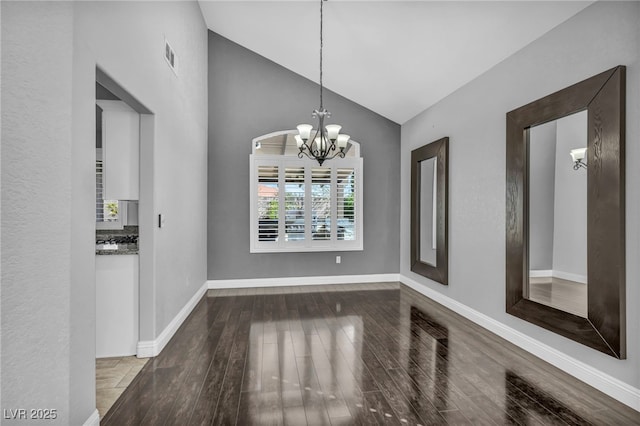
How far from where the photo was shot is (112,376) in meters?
2.58

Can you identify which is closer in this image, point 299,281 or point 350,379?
point 350,379

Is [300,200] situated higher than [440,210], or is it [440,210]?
[300,200]

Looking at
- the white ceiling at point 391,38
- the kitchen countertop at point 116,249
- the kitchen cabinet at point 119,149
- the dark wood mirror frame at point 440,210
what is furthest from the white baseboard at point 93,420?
the white ceiling at point 391,38

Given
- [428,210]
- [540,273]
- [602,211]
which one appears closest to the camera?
[602,211]

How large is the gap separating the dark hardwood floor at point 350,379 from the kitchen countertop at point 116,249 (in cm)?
92

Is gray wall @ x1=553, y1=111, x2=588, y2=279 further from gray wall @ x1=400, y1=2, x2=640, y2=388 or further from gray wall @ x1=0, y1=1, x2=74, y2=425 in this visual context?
gray wall @ x1=0, y1=1, x2=74, y2=425

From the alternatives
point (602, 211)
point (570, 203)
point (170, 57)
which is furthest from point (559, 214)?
point (170, 57)

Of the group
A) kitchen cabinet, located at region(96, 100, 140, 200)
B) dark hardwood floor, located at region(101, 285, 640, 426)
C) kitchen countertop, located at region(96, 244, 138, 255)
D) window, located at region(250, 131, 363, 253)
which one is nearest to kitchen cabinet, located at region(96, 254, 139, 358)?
kitchen countertop, located at region(96, 244, 138, 255)

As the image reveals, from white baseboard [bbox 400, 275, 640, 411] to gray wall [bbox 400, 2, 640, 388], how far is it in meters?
0.04

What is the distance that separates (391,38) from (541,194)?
7.42 ft

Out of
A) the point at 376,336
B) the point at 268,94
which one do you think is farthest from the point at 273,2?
the point at 376,336

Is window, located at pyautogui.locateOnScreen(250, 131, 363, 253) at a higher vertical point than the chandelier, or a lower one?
lower

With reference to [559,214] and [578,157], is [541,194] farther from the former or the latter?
[578,157]

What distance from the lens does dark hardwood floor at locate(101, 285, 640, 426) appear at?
210 centimetres
